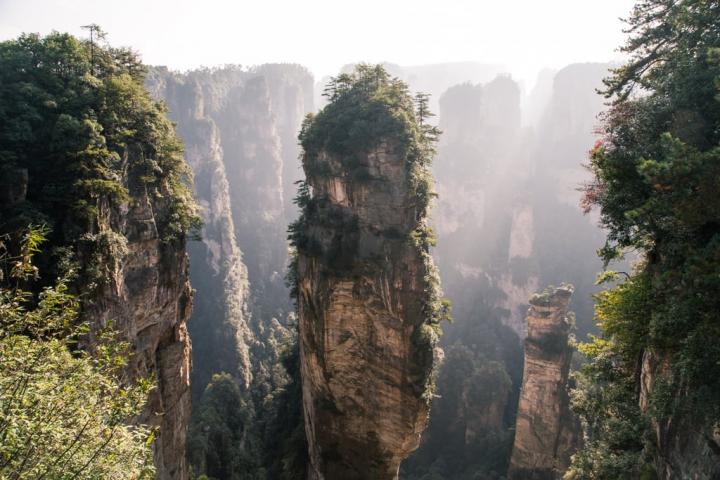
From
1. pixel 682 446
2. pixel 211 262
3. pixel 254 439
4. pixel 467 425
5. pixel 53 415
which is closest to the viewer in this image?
pixel 53 415

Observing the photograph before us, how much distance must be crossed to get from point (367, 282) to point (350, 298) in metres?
0.95

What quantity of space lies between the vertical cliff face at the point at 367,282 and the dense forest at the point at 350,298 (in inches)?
3.3

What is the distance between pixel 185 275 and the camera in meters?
17.9

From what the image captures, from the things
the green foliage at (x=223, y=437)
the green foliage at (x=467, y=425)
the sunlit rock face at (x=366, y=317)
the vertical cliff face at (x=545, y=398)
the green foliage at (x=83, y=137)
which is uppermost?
the green foliage at (x=83, y=137)

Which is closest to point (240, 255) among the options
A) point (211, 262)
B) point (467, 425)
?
point (211, 262)

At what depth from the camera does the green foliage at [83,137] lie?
11609 mm

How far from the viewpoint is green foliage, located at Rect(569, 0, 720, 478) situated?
20.7 ft

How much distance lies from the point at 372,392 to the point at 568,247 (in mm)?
59205

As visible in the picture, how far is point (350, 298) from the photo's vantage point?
1677cm

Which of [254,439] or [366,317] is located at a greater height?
[366,317]

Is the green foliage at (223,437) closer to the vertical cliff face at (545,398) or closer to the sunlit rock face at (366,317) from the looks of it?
the sunlit rock face at (366,317)

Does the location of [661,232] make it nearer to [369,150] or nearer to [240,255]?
[369,150]

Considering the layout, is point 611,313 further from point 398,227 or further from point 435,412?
point 435,412

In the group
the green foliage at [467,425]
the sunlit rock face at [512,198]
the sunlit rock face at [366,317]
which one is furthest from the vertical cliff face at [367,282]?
the sunlit rock face at [512,198]
